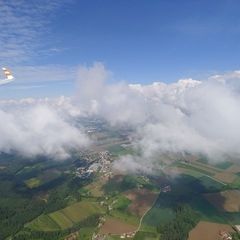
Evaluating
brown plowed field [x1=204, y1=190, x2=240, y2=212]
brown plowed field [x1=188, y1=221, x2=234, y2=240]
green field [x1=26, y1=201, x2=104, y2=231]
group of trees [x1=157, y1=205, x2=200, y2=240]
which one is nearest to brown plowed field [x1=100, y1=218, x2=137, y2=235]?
group of trees [x1=157, y1=205, x2=200, y2=240]

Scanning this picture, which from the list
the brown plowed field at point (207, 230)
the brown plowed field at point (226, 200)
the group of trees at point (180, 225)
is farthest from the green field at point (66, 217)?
the brown plowed field at point (226, 200)

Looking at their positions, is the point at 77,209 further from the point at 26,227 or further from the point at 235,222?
the point at 235,222

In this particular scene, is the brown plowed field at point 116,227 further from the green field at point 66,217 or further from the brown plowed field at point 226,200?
the brown plowed field at point 226,200

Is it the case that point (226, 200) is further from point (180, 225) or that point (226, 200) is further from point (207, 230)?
point (180, 225)

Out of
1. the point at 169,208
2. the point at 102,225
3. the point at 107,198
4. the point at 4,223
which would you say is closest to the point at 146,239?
the point at 102,225

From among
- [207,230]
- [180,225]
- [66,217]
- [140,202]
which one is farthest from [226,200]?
[66,217]
